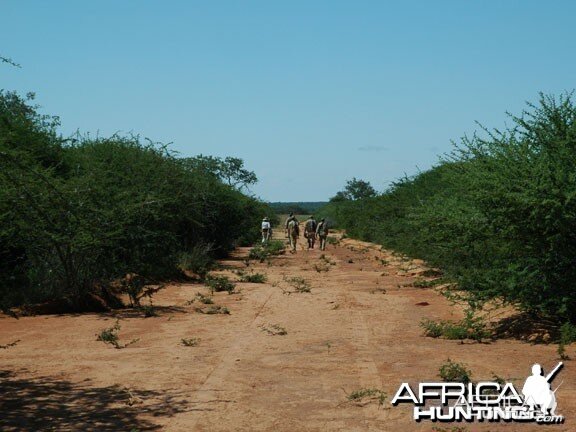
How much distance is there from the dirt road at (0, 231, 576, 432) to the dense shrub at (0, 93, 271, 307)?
1.72 m

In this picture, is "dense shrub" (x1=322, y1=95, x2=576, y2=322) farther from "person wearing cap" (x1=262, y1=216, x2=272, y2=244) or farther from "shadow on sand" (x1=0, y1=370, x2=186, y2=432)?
"person wearing cap" (x1=262, y1=216, x2=272, y2=244)

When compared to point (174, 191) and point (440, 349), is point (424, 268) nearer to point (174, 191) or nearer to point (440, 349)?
point (174, 191)

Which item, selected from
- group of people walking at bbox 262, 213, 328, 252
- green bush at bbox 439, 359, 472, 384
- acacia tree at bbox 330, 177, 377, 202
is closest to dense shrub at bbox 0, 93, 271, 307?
green bush at bbox 439, 359, 472, 384

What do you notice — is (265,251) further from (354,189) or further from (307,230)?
(354,189)

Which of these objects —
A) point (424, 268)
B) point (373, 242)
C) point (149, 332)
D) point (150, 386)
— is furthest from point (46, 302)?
point (373, 242)

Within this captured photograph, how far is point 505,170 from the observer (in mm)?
12508

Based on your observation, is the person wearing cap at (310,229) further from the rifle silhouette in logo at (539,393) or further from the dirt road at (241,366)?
the rifle silhouette in logo at (539,393)

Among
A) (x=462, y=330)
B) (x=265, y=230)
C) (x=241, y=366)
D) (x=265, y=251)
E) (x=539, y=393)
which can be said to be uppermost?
(x=265, y=230)

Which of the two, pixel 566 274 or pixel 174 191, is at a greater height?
pixel 174 191

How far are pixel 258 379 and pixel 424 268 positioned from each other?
19.9 metres

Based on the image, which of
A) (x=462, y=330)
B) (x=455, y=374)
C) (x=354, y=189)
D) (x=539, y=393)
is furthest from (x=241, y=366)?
(x=354, y=189)

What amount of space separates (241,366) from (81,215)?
6.03 meters

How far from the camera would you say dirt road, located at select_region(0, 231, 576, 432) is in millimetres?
7723

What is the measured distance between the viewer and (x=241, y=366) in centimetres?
1031
